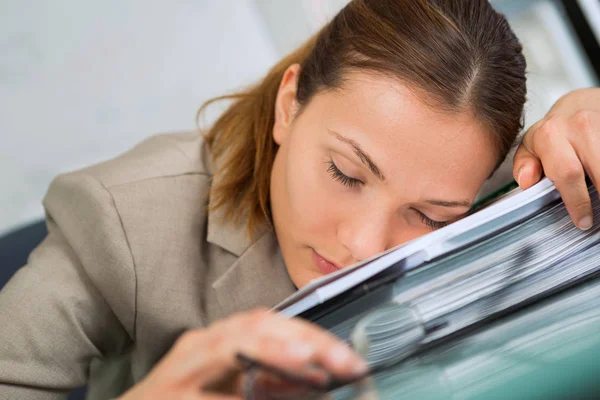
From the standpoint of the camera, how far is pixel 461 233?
0.53m

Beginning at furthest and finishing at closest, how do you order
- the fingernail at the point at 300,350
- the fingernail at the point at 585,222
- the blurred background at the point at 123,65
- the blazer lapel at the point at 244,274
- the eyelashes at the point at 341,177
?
1. the blurred background at the point at 123,65
2. the blazer lapel at the point at 244,274
3. the eyelashes at the point at 341,177
4. the fingernail at the point at 585,222
5. the fingernail at the point at 300,350

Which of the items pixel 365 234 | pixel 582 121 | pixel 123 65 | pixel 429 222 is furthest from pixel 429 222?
pixel 123 65

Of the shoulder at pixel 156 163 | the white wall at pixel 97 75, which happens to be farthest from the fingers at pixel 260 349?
the white wall at pixel 97 75

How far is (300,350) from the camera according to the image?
0.30m

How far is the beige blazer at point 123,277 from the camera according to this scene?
715 mm

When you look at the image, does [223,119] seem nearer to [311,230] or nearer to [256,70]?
[311,230]

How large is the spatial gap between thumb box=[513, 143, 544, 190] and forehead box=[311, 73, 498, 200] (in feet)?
0.16

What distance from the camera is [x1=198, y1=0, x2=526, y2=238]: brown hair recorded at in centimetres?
73

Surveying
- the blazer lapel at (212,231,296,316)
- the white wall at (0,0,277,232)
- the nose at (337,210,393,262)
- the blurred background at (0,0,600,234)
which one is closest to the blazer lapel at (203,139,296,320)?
the blazer lapel at (212,231,296,316)

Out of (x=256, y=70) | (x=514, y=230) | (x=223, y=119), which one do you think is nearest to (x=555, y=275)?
(x=514, y=230)

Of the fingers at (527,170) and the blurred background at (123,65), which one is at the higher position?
the blurred background at (123,65)

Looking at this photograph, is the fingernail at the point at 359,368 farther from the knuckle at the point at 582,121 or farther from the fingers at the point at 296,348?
the knuckle at the point at 582,121

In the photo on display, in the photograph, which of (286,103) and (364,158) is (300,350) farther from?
(286,103)

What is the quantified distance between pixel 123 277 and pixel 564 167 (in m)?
0.57
